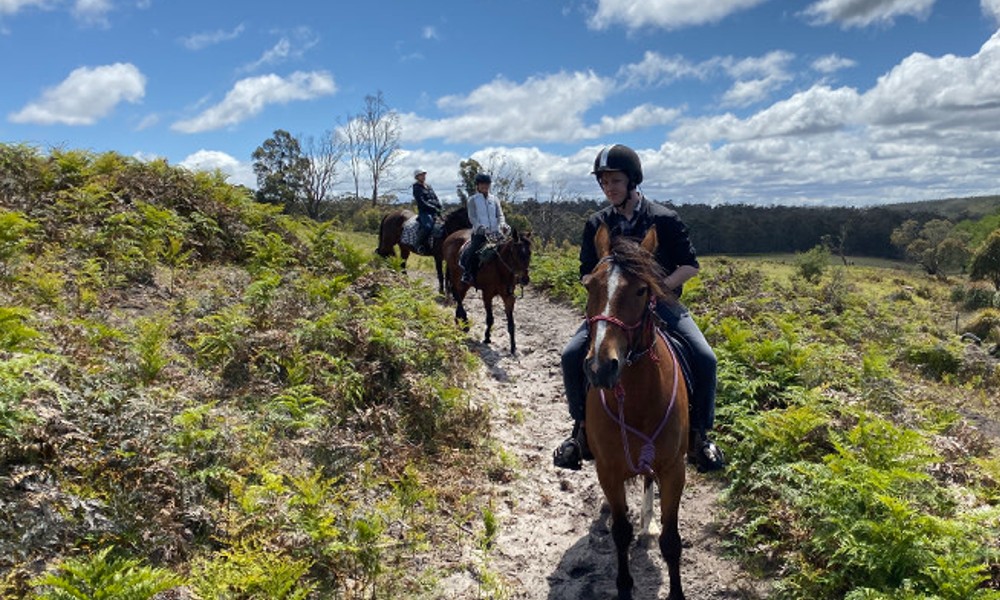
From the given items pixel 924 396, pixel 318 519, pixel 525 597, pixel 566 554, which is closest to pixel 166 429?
pixel 318 519

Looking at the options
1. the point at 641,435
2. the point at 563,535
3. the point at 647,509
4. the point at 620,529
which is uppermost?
the point at 641,435

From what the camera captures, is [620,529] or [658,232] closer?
[620,529]

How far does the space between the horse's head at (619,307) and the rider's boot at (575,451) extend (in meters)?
1.46

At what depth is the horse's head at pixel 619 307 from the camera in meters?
3.09

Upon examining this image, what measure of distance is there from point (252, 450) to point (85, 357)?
191cm

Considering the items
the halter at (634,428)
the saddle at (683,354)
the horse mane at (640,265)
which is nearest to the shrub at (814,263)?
the saddle at (683,354)

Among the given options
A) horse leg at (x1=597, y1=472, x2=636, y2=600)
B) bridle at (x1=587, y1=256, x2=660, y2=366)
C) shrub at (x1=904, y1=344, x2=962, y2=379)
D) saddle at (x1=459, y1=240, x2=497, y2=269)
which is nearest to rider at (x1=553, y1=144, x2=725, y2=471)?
horse leg at (x1=597, y1=472, x2=636, y2=600)

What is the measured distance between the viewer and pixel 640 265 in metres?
3.38

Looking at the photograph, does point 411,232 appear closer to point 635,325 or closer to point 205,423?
point 205,423

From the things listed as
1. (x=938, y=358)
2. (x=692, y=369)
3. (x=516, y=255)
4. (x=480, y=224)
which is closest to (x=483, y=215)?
(x=480, y=224)

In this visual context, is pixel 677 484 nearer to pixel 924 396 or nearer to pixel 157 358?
pixel 157 358

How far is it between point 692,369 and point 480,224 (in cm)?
716

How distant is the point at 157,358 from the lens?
5.16m

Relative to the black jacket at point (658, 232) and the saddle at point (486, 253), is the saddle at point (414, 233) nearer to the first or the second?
the saddle at point (486, 253)
